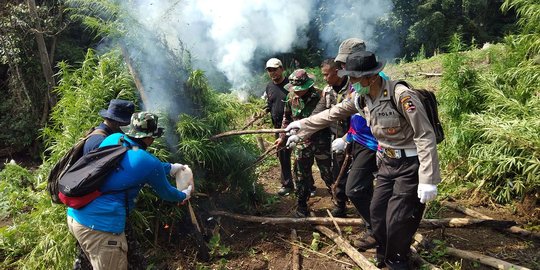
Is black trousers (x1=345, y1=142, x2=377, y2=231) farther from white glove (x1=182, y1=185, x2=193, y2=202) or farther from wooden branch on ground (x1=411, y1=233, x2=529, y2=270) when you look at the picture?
white glove (x1=182, y1=185, x2=193, y2=202)

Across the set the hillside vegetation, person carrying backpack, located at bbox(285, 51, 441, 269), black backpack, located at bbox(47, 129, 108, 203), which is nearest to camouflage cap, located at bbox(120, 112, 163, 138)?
black backpack, located at bbox(47, 129, 108, 203)

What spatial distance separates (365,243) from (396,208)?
1.01m

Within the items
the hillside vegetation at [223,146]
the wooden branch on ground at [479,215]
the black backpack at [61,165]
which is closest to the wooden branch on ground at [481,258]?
the wooden branch on ground at [479,215]

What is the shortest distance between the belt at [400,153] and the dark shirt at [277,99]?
2.77m

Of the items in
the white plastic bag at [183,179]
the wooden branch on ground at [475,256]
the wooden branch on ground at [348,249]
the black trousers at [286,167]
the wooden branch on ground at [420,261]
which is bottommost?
the black trousers at [286,167]

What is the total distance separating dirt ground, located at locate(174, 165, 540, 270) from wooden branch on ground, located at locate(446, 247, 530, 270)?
0.17 ft

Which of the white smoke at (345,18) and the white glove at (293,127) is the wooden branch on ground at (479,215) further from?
the white smoke at (345,18)

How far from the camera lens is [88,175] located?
2.92 meters

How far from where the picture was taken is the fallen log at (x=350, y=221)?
4.29 metres

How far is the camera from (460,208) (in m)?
5.08

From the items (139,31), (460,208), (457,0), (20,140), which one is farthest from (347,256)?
Result: (457,0)

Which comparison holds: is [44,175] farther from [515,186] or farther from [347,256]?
[515,186]

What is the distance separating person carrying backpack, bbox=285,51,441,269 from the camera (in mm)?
3115

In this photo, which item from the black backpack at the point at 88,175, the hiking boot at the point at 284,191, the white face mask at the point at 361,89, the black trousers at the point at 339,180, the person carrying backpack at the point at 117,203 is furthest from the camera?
the hiking boot at the point at 284,191
